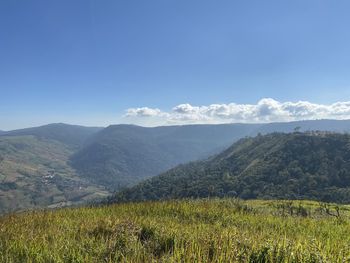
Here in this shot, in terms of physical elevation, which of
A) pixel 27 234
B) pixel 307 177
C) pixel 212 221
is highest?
pixel 27 234

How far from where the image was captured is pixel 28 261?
268 inches

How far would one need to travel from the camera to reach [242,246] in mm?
7914

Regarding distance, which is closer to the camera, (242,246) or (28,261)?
(28,261)

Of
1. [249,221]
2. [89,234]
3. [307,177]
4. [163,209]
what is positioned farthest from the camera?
[307,177]

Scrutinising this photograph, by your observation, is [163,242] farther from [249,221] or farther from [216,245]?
[249,221]

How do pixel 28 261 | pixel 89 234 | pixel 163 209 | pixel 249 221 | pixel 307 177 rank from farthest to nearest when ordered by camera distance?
pixel 307 177, pixel 163 209, pixel 249 221, pixel 89 234, pixel 28 261

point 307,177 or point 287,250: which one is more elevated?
point 287,250

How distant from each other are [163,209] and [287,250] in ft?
28.7

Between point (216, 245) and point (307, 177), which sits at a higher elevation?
point (216, 245)

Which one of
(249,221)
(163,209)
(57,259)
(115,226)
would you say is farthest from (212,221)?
(57,259)

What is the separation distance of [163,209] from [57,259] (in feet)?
28.9

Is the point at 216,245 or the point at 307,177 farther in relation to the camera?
the point at 307,177

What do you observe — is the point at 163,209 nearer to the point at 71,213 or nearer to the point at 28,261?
the point at 71,213

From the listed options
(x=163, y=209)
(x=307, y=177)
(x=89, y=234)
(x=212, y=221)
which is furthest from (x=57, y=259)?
(x=307, y=177)
